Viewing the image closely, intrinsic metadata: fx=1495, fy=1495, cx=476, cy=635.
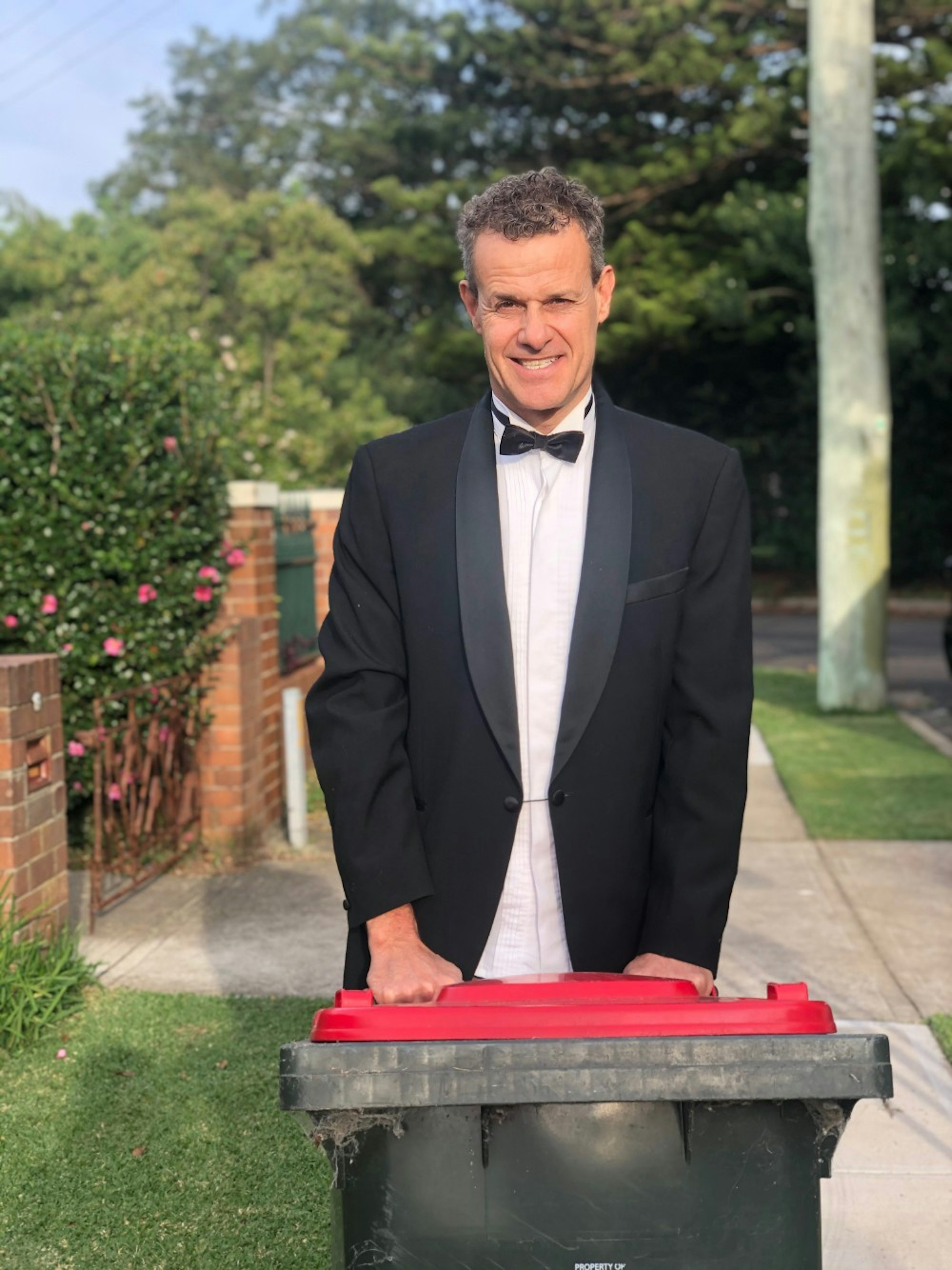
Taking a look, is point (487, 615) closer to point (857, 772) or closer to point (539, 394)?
point (539, 394)

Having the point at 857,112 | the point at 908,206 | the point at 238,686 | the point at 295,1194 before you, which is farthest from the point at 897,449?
the point at 295,1194

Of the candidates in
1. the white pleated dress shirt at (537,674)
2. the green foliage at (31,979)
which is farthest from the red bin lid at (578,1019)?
the green foliage at (31,979)

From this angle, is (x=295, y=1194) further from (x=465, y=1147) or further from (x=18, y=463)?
(x=18, y=463)

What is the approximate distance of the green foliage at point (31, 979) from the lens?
4484mm

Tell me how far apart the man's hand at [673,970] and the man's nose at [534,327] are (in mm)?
991

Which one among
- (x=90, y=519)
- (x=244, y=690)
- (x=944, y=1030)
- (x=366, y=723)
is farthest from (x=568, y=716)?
(x=244, y=690)

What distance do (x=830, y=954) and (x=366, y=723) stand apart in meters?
3.67

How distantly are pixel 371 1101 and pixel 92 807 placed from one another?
500cm

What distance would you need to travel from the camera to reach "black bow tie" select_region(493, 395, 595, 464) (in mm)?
2436

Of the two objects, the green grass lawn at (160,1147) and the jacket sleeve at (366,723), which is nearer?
the jacket sleeve at (366,723)

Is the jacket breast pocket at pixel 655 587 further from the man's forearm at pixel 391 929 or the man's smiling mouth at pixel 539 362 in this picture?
the man's forearm at pixel 391 929

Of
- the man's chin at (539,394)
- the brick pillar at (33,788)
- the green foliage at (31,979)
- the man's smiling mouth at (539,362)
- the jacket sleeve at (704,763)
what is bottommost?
the green foliage at (31,979)

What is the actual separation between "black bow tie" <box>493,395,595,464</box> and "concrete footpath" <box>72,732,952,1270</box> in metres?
2.03

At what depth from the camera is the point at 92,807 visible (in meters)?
6.55
